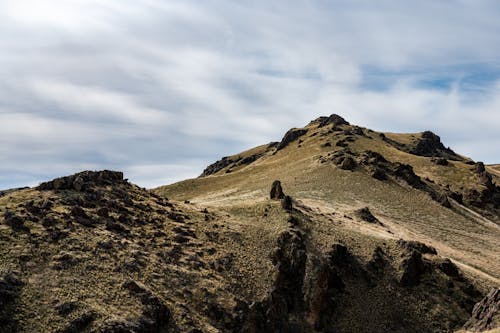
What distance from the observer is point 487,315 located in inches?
1730

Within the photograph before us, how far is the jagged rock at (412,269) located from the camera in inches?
2370

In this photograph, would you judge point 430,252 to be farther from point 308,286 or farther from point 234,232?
point 234,232

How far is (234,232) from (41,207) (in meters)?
23.6

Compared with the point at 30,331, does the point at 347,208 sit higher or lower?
higher

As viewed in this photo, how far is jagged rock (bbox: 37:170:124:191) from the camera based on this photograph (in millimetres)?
57281

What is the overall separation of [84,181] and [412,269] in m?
44.5

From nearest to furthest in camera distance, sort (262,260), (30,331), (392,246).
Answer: (30,331), (262,260), (392,246)

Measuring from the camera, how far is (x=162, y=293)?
4453 cm

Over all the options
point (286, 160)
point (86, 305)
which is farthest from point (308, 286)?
point (286, 160)

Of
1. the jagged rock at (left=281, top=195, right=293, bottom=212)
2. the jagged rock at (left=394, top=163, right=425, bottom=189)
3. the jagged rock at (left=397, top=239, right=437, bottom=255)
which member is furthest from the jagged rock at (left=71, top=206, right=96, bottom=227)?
the jagged rock at (left=394, top=163, right=425, bottom=189)

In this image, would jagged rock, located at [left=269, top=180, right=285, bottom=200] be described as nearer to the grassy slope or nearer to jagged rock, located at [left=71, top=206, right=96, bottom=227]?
the grassy slope

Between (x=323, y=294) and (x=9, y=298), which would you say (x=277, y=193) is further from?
(x=9, y=298)

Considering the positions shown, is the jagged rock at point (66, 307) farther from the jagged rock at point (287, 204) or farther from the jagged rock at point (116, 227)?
the jagged rock at point (287, 204)

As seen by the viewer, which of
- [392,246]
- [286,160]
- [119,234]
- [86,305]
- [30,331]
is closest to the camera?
[30,331]
